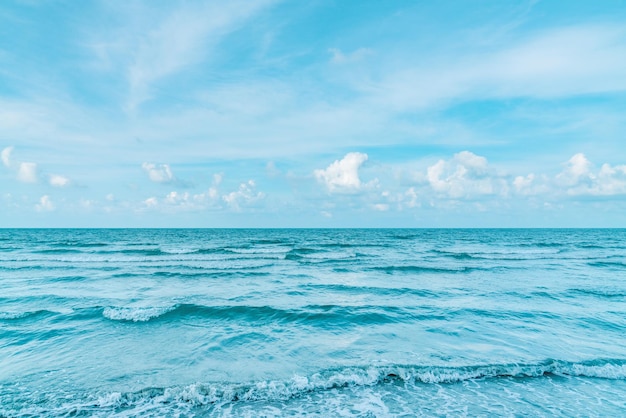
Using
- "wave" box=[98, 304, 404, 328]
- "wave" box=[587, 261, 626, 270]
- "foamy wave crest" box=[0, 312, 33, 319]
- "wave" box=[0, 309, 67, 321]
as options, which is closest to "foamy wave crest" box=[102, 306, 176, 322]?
"wave" box=[98, 304, 404, 328]

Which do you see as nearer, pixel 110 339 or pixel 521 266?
pixel 110 339

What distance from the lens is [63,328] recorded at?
12750 mm

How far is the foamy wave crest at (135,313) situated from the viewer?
1396 centimetres

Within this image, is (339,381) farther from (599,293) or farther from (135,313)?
(599,293)

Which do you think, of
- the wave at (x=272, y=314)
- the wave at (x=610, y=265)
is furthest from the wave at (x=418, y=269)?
the wave at (x=272, y=314)

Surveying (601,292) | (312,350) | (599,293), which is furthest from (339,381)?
(601,292)

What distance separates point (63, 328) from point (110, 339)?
275 cm

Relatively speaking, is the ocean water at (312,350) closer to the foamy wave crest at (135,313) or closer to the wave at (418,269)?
the foamy wave crest at (135,313)

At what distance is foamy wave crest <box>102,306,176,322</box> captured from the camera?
550 inches

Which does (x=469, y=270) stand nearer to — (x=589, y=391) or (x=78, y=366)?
(x=589, y=391)

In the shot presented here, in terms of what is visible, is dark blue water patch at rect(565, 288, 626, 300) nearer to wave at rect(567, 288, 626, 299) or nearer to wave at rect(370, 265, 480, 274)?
wave at rect(567, 288, 626, 299)

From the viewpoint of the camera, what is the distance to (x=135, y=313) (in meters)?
14.5

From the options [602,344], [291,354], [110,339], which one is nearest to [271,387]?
[291,354]

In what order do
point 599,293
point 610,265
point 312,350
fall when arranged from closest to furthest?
point 312,350 < point 599,293 < point 610,265
